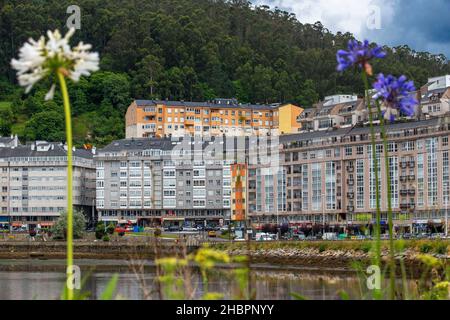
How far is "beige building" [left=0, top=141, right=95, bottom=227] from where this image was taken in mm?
144750

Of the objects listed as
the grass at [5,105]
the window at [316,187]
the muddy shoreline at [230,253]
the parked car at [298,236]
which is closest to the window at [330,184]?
the window at [316,187]

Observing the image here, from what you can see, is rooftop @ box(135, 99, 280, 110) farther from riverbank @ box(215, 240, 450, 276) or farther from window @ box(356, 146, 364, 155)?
riverbank @ box(215, 240, 450, 276)

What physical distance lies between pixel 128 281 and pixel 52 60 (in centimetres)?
5376

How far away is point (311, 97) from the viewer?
186625 mm

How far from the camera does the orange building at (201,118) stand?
538ft

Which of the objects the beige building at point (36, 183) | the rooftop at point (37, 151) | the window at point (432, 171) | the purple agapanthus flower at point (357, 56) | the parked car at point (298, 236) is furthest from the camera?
the rooftop at point (37, 151)

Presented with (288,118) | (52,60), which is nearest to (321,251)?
(288,118)

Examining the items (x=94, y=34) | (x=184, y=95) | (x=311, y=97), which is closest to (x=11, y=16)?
(x=94, y=34)

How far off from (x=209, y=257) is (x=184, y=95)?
177736 mm

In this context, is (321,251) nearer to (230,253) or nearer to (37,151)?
(230,253)

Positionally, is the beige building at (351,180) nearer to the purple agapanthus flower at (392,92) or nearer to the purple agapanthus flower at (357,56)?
the purple agapanthus flower at (392,92)

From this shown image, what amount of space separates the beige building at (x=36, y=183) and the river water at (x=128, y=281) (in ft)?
139
